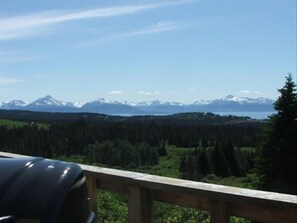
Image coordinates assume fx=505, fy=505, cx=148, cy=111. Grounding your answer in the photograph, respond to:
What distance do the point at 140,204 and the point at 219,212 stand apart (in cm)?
61

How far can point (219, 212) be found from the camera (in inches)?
108

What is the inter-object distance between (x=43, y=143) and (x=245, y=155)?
1514 inches

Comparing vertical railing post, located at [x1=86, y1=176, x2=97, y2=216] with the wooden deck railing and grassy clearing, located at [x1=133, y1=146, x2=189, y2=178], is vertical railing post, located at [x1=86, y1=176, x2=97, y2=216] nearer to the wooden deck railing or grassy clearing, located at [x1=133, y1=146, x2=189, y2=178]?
the wooden deck railing

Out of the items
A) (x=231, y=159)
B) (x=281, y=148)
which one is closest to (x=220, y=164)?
(x=231, y=159)

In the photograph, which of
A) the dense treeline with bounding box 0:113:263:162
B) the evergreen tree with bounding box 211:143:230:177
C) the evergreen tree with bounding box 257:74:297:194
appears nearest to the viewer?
the evergreen tree with bounding box 257:74:297:194

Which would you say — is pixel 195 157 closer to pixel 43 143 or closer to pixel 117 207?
pixel 43 143

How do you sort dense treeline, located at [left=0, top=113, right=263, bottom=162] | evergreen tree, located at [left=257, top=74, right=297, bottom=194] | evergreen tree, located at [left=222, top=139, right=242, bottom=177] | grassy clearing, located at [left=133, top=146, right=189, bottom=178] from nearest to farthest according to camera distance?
evergreen tree, located at [left=257, top=74, right=297, bottom=194], evergreen tree, located at [left=222, top=139, right=242, bottom=177], grassy clearing, located at [left=133, top=146, right=189, bottom=178], dense treeline, located at [left=0, top=113, right=263, bottom=162]

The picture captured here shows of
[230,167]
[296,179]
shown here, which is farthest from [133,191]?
[230,167]

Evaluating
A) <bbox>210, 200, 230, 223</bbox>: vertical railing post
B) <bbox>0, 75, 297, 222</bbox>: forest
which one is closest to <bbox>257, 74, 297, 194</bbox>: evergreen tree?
<bbox>0, 75, 297, 222</bbox>: forest

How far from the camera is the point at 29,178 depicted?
204 centimetres

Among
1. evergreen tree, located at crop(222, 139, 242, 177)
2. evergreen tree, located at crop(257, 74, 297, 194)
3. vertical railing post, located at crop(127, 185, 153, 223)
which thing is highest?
vertical railing post, located at crop(127, 185, 153, 223)

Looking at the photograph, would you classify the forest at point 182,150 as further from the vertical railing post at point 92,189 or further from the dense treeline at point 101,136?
the vertical railing post at point 92,189

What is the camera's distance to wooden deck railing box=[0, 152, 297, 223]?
2.50 meters

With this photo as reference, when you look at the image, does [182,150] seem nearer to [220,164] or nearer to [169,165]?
[169,165]
